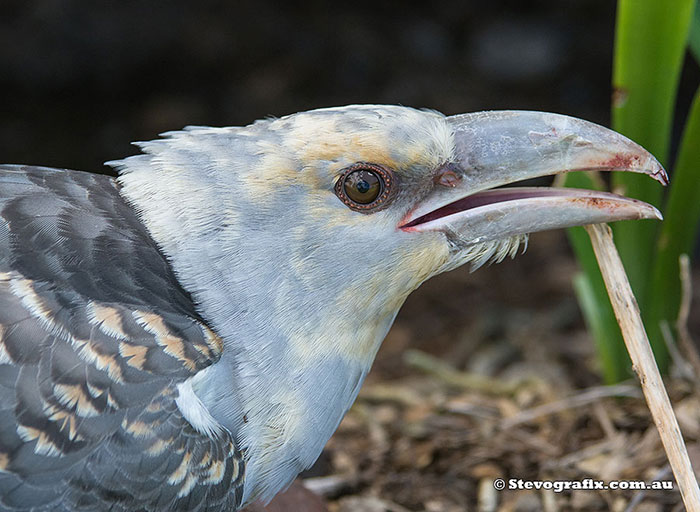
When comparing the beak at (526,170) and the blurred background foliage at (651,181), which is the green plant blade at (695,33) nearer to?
the blurred background foliage at (651,181)

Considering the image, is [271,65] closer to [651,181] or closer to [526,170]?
[651,181]

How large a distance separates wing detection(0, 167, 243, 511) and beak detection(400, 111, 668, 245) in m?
0.86

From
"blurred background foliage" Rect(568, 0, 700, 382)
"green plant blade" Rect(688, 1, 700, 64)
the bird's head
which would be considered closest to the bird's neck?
the bird's head

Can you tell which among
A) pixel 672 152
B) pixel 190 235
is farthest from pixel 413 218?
pixel 672 152

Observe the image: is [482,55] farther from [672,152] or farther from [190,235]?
[190,235]

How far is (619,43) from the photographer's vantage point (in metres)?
3.61

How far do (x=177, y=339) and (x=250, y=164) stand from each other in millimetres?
604

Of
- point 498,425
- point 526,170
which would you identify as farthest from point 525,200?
point 498,425

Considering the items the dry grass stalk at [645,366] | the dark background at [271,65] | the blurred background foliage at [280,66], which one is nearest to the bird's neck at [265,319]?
the dry grass stalk at [645,366]

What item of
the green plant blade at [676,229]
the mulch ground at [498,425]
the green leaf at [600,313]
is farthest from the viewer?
the green leaf at [600,313]

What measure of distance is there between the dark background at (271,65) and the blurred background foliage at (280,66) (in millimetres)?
10

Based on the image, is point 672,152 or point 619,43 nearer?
point 619,43

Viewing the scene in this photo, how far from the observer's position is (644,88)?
3703mm

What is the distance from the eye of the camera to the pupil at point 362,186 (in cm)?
273
